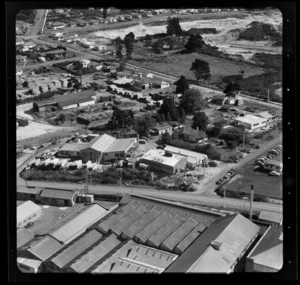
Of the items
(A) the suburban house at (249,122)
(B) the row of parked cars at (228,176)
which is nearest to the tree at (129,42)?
(B) the row of parked cars at (228,176)

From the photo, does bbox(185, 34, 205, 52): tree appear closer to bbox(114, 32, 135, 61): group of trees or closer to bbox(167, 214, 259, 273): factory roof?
bbox(114, 32, 135, 61): group of trees

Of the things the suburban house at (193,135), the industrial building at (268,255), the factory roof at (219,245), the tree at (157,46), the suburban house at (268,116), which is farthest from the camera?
the suburban house at (193,135)

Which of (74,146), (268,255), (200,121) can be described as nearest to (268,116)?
(200,121)

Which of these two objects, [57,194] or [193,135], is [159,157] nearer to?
[193,135]

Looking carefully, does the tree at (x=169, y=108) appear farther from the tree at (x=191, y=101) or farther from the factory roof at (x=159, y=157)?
the factory roof at (x=159, y=157)
